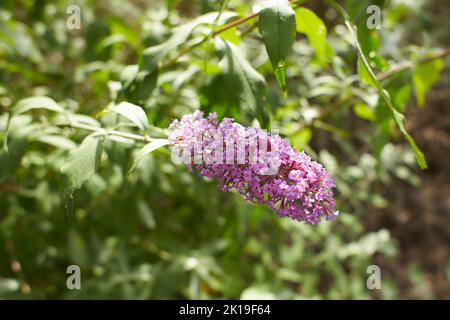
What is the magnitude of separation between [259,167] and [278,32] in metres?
0.39

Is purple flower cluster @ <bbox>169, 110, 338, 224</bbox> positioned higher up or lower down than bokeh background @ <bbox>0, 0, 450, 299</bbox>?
lower down

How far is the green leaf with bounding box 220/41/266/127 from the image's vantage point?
1.74m

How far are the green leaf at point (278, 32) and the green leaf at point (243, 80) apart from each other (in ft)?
0.83

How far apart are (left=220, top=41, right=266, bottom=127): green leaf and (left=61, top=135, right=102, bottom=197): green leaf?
1.54 ft

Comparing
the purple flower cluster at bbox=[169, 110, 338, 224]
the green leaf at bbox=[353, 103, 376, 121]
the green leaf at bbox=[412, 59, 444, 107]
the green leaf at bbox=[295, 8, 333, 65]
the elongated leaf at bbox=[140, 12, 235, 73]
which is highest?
the green leaf at bbox=[412, 59, 444, 107]

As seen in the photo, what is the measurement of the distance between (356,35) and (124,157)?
87 centimetres

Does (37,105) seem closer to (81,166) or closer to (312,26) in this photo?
(81,166)

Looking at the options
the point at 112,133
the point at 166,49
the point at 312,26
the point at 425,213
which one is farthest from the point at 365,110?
the point at 425,213

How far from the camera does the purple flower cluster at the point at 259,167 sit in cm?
135

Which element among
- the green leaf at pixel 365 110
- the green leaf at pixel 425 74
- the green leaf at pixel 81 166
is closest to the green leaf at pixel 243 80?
the green leaf at pixel 81 166

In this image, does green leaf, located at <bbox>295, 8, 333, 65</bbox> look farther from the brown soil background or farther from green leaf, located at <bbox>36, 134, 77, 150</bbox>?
the brown soil background

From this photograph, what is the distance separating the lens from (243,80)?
5.78 ft

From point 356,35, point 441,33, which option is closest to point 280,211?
point 356,35

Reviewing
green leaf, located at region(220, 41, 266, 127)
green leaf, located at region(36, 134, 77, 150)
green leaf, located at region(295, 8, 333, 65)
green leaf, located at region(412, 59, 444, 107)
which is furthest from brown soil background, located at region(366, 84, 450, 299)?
green leaf, located at region(36, 134, 77, 150)
